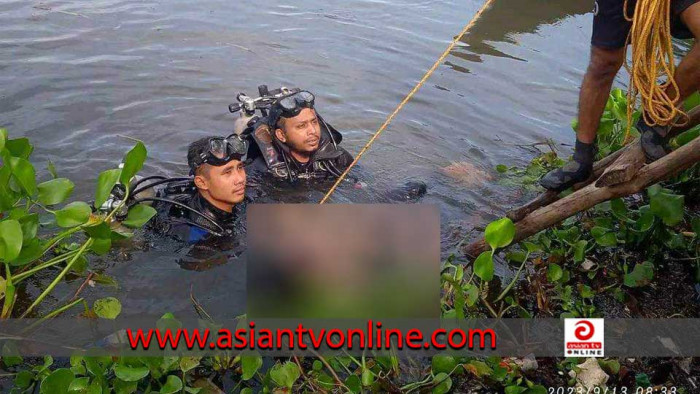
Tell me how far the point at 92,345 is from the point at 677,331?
137 inches

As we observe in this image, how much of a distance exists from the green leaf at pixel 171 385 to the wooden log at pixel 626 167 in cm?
252

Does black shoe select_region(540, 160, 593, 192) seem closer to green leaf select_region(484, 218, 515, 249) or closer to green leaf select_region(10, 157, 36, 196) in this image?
green leaf select_region(484, 218, 515, 249)

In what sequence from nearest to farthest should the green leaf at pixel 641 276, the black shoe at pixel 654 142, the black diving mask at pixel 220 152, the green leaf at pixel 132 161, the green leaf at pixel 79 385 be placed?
the green leaf at pixel 79 385 < the black shoe at pixel 654 142 < the green leaf at pixel 132 161 < the green leaf at pixel 641 276 < the black diving mask at pixel 220 152

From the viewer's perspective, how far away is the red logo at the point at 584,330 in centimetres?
376

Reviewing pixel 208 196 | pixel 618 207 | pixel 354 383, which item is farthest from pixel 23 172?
pixel 618 207

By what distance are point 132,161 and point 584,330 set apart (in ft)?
9.12

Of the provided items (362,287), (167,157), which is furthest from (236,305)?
(167,157)

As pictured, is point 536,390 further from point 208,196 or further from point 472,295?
point 208,196

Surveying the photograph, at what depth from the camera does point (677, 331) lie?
3.86m

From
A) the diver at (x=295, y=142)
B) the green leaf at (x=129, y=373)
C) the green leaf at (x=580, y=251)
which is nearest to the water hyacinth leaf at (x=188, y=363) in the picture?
the green leaf at (x=129, y=373)

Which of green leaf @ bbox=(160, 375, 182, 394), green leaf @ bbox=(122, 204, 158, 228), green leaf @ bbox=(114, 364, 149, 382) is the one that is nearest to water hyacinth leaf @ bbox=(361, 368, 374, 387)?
green leaf @ bbox=(160, 375, 182, 394)

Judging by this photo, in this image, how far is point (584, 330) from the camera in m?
3.79

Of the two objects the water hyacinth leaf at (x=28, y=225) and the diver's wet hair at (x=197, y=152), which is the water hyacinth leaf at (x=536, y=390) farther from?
the diver's wet hair at (x=197, y=152)

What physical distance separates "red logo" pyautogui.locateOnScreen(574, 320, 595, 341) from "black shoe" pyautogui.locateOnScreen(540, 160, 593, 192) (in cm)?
86
